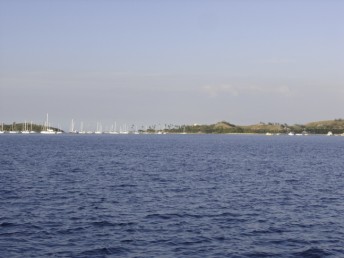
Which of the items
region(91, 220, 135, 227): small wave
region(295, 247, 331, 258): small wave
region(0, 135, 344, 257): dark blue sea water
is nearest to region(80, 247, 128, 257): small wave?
region(0, 135, 344, 257): dark blue sea water

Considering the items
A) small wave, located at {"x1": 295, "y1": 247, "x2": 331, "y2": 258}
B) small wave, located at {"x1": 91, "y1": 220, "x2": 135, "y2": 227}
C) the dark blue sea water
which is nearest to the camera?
small wave, located at {"x1": 295, "y1": 247, "x2": 331, "y2": 258}

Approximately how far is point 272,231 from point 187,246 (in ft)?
23.9

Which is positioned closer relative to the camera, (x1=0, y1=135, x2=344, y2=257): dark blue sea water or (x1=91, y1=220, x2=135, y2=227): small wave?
(x1=0, y1=135, x2=344, y2=257): dark blue sea water

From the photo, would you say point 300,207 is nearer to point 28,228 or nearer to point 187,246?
point 187,246

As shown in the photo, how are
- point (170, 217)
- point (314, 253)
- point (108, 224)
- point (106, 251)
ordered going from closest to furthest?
point (106, 251) < point (314, 253) < point (108, 224) < point (170, 217)

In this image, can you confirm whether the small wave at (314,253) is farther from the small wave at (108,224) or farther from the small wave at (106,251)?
the small wave at (108,224)

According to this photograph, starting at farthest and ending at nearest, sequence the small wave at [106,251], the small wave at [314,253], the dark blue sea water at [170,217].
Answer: the dark blue sea water at [170,217]
the small wave at [314,253]
the small wave at [106,251]

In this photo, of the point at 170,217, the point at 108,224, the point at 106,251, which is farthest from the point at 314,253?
the point at 108,224

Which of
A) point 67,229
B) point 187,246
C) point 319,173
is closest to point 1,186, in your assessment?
point 67,229

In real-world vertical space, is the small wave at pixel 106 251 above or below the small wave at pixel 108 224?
below

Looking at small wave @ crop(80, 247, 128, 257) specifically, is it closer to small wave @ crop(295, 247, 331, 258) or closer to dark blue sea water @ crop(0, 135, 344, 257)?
dark blue sea water @ crop(0, 135, 344, 257)

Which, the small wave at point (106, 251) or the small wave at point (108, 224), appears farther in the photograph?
the small wave at point (108, 224)

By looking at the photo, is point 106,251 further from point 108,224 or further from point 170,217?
point 170,217

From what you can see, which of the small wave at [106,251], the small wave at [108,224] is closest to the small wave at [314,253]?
the small wave at [106,251]
